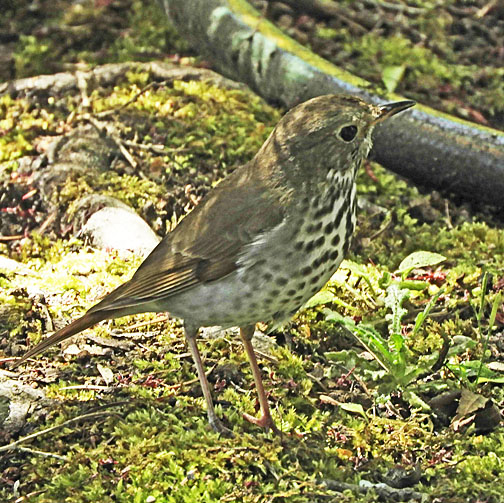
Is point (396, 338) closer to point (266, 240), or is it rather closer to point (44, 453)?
point (266, 240)

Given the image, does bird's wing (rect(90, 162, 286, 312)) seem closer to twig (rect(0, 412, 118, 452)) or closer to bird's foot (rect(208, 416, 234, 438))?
twig (rect(0, 412, 118, 452))

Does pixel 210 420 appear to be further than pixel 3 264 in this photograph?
No

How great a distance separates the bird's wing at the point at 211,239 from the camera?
4086mm

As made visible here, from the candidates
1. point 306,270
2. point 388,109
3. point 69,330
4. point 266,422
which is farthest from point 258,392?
point 388,109

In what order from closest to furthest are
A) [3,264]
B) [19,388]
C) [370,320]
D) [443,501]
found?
[443,501]
[19,388]
[370,320]
[3,264]

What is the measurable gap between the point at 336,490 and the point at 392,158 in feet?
11.0

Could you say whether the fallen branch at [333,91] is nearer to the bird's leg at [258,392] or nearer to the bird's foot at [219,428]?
the bird's leg at [258,392]

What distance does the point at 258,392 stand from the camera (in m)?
4.23

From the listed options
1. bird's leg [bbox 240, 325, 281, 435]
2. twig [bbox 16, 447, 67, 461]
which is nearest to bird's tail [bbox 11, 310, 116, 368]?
twig [bbox 16, 447, 67, 461]

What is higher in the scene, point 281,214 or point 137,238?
point 281,214

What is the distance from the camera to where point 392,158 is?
6586 mm

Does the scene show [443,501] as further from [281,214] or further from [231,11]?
[231,11]

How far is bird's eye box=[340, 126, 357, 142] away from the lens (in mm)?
4105

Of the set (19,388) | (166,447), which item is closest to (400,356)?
(166,447)
